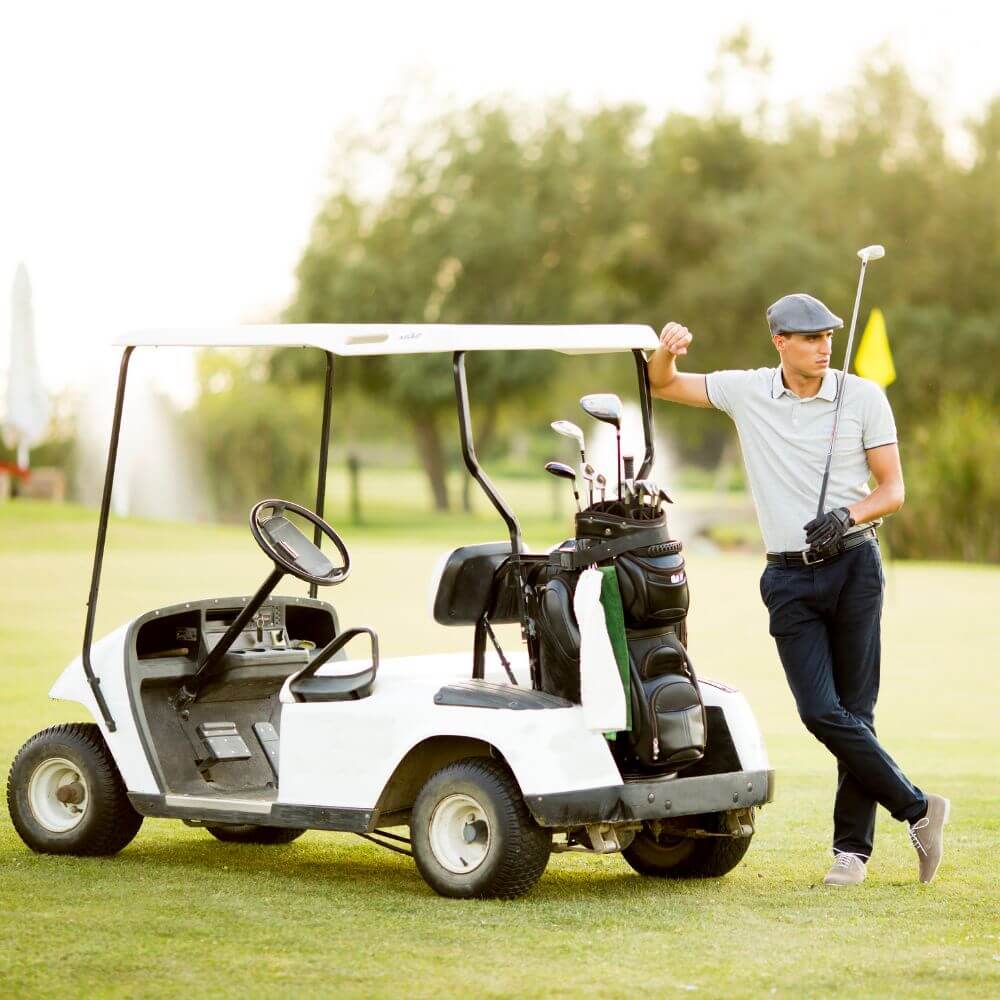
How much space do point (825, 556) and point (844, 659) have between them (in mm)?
343

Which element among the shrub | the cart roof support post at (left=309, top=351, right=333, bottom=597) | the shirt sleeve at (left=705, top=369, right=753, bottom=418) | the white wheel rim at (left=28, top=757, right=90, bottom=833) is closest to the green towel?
the shirt sleeve at (left=705, top=369, right=753, bottom=418)

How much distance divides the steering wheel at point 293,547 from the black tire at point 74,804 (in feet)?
2.81

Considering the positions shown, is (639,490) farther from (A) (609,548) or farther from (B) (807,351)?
(B) (807,351)

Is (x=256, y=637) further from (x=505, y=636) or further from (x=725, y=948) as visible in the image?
(x=505, y=636)

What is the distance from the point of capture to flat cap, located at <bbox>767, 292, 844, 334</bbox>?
5.33 metres

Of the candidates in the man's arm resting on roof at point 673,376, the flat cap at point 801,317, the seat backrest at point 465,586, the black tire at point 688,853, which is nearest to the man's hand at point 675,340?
the man's arm resting on roof at point 673,376

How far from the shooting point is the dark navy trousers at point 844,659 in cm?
532

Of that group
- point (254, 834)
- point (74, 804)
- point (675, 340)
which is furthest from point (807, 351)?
point (74, 804)

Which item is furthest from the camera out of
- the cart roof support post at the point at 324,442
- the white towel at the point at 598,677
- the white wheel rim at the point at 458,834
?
the cart roof support post at the point at 324,442

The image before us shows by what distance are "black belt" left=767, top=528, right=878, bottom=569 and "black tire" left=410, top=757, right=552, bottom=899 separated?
3.50 feet

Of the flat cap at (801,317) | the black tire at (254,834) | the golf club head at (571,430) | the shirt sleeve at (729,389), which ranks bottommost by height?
the black tire at (254,834)

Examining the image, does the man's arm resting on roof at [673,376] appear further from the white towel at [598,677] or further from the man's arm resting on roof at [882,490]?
the white towel at [598,677]

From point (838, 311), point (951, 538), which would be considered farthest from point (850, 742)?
point (838, 311)

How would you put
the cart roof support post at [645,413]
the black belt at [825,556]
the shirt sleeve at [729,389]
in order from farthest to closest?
the shirt sleeve at [729,389] < the black belt at [825,556] < the cart roof support post at [645,413]
